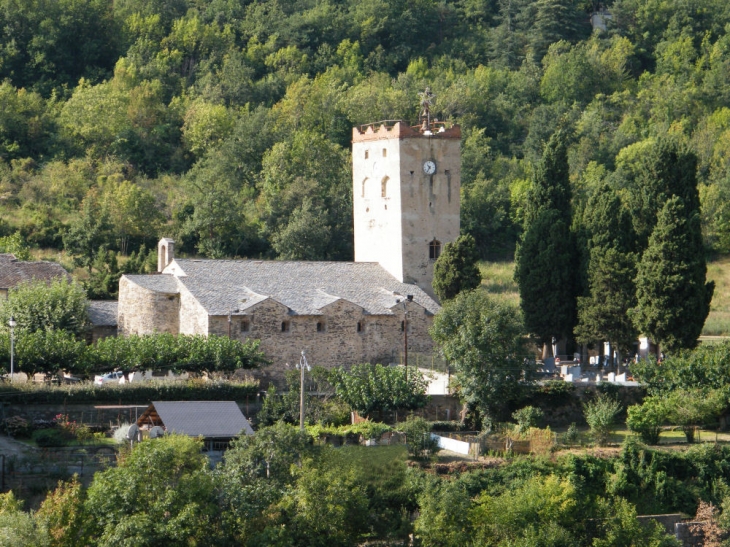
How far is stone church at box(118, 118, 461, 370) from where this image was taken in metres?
52.8

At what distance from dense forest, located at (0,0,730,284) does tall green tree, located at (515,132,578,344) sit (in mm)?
1444

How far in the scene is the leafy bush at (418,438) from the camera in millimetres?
46281

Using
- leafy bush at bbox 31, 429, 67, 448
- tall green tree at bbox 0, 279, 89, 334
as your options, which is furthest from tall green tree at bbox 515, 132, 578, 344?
leafy bush at bbox 31, 429, 67, 448

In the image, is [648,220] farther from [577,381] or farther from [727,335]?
[727,335]

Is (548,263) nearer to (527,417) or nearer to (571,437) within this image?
(527,417)

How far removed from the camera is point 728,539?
1763 inches

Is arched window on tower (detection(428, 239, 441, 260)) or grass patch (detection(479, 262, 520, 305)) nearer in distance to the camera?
arched window on tower (detection(428, 239, 441, 260))

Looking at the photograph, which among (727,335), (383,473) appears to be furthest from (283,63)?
(383,473)

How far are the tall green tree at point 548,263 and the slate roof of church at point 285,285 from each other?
405cm

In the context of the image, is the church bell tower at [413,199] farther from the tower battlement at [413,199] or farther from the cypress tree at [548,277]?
the cypress tree at [548,277]

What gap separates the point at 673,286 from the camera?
52062 mm

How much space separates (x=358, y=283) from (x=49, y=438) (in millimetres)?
16366

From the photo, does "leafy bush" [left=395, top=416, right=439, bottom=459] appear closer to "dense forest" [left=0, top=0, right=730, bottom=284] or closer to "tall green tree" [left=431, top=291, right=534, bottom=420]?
"tall green tree" [left=431, top=291, right=534, bottom=420]

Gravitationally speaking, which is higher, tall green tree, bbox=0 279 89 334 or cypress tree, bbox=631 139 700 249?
cypress tree, bbox=631 139 700 249
